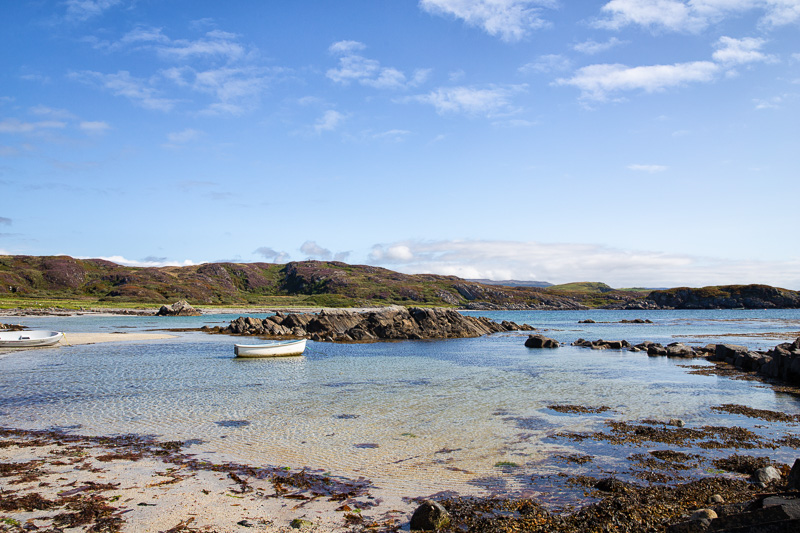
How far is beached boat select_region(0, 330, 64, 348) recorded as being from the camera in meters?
45.6

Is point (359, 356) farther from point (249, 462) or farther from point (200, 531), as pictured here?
point (200, 531)

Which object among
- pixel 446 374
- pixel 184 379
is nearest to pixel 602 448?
pixel 446 374

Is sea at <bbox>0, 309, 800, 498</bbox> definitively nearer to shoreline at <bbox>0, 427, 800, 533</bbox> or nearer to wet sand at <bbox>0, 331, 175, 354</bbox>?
shoreline at <bbox>0, 427, 800, 533</bbox>

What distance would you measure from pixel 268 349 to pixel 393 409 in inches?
952

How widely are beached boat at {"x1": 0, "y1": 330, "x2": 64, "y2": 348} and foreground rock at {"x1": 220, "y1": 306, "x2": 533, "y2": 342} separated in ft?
80.0

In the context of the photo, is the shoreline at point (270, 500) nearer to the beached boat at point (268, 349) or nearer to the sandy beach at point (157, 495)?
the sandy beach at point (157, 495)

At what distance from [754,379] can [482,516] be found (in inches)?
1122

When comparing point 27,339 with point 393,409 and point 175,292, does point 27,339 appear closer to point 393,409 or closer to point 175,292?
point 393,409

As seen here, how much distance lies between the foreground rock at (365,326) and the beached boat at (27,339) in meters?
24.4

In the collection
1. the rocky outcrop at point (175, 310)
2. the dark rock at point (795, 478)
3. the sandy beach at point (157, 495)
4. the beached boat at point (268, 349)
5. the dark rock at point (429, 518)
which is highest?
the dark rock at point (795, 478)

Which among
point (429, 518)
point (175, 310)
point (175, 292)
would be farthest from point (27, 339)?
point (175, 292)

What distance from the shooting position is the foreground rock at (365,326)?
63656 mm

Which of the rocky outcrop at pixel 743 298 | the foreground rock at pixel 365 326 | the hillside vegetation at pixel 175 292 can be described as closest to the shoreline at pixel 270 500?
the foreground rock at pixel 365 326

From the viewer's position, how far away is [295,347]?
143ft
